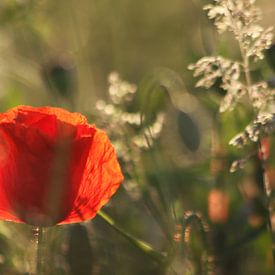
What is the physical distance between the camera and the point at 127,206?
3.23ft

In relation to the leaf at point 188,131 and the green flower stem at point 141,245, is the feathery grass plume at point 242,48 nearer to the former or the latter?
the green flower stem at point 141,245

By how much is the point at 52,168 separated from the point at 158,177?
0.21 meters

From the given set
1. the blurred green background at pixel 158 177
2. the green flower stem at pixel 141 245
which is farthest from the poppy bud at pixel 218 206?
the green flower stem at pixel 141 245

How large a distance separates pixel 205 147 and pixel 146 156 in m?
0.08

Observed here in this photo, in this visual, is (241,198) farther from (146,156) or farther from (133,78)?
(133,78)

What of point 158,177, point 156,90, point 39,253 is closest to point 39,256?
point 39,253

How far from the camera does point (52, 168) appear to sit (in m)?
0.61

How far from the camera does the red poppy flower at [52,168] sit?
0.61 meters

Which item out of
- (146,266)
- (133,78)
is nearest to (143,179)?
(146,266)

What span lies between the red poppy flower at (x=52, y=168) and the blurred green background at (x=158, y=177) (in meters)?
0.04

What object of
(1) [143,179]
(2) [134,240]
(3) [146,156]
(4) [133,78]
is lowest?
(2) [134,240]

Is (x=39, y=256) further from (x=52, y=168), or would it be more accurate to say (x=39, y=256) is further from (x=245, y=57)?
(x=245, y=57)

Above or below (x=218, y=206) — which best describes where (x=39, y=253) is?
below

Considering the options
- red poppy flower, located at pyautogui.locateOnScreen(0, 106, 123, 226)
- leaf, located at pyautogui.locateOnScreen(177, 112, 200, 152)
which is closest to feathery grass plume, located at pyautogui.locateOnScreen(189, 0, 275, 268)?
red poppy flower, located at pyautogui.locateOnScreen(0, 106, 123, 226)
